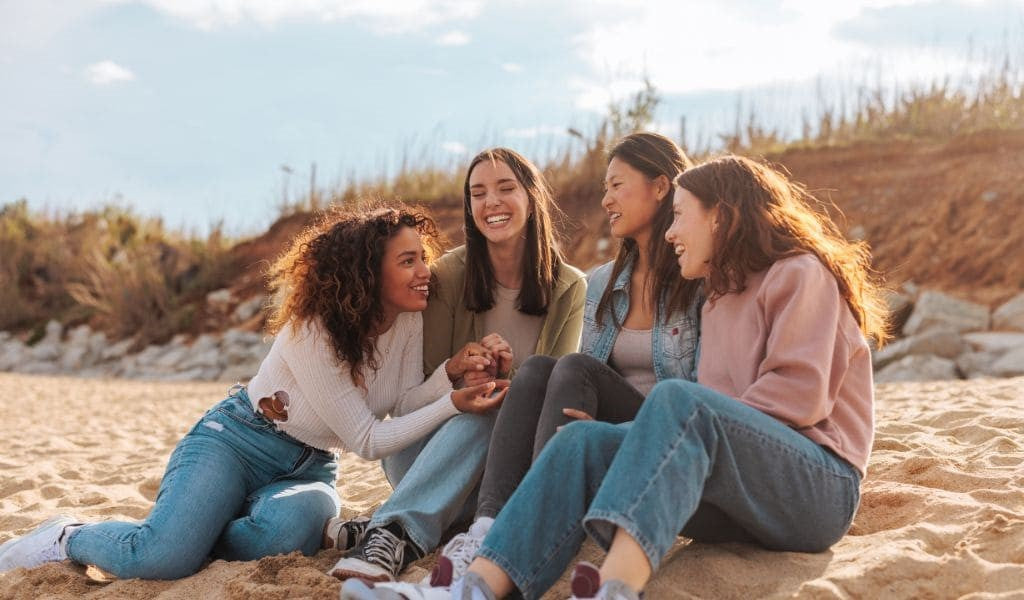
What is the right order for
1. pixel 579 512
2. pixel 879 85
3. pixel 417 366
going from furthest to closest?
pixel 879 85
pixel 417 366
pixel 579 512

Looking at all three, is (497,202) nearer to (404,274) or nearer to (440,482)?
(404,274)

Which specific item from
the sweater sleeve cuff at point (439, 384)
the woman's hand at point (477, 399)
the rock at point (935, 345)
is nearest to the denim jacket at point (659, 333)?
the woman's hand at point (477, 399)

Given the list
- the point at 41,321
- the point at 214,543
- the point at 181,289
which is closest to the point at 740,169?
the point at 214,543

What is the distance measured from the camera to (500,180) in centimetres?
358

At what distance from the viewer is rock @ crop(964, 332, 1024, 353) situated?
8219mm

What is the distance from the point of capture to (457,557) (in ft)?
8.34

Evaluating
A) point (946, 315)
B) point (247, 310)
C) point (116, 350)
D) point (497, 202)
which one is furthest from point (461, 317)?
point (116, 350)

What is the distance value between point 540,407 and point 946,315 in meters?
7.12

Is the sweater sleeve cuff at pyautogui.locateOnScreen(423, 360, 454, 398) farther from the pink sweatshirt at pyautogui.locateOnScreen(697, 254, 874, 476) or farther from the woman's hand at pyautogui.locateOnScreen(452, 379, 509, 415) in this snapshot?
the pink sweatshirt at pyautogui.locateOnScreen(697, 254, 874, 476)

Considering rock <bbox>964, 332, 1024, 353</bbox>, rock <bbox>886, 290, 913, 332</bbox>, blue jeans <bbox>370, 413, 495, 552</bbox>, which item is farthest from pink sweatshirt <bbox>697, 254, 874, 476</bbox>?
rock <bbox>886, 290, 913, 332</bbox>

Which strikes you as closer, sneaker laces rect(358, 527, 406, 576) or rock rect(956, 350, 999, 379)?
sneaker laces rect(358, 527, 406, 576)

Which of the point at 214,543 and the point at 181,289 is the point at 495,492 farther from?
the point at 181,289

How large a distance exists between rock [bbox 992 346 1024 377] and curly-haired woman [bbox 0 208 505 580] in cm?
601

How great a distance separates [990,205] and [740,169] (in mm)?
8246
